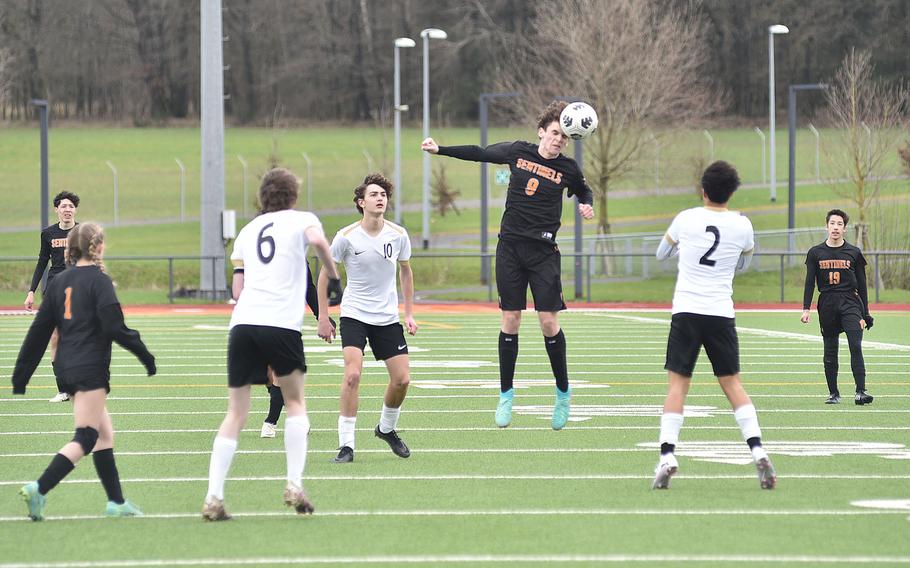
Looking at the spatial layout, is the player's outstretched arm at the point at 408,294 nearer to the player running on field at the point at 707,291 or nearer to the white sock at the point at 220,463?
the player running on field at the point at 707,291

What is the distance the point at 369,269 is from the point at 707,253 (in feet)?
8.20

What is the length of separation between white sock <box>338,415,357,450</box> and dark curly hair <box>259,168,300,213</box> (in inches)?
99.4

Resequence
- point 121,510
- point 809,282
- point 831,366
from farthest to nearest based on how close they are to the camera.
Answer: point 809,282, point 831,366, point 121,510

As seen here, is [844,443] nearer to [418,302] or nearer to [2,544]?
[2,544]

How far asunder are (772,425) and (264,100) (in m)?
77.7

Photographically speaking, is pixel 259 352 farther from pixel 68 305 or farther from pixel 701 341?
pixel 701 341

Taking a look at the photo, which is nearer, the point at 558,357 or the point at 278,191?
the point at 278,191

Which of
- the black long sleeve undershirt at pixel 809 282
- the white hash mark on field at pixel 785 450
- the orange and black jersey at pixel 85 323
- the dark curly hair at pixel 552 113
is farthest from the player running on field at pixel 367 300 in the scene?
the black long sleeve undershirt at pixel 809 282

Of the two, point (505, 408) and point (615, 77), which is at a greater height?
point (615, 77)

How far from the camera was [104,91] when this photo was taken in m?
84.9

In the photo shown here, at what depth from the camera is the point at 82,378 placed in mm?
7586

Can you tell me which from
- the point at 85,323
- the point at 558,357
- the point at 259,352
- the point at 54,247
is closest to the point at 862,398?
the point at 558,357

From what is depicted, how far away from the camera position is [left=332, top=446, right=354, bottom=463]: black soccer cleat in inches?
386

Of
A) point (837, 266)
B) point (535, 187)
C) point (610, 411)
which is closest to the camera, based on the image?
point (535, 187)
